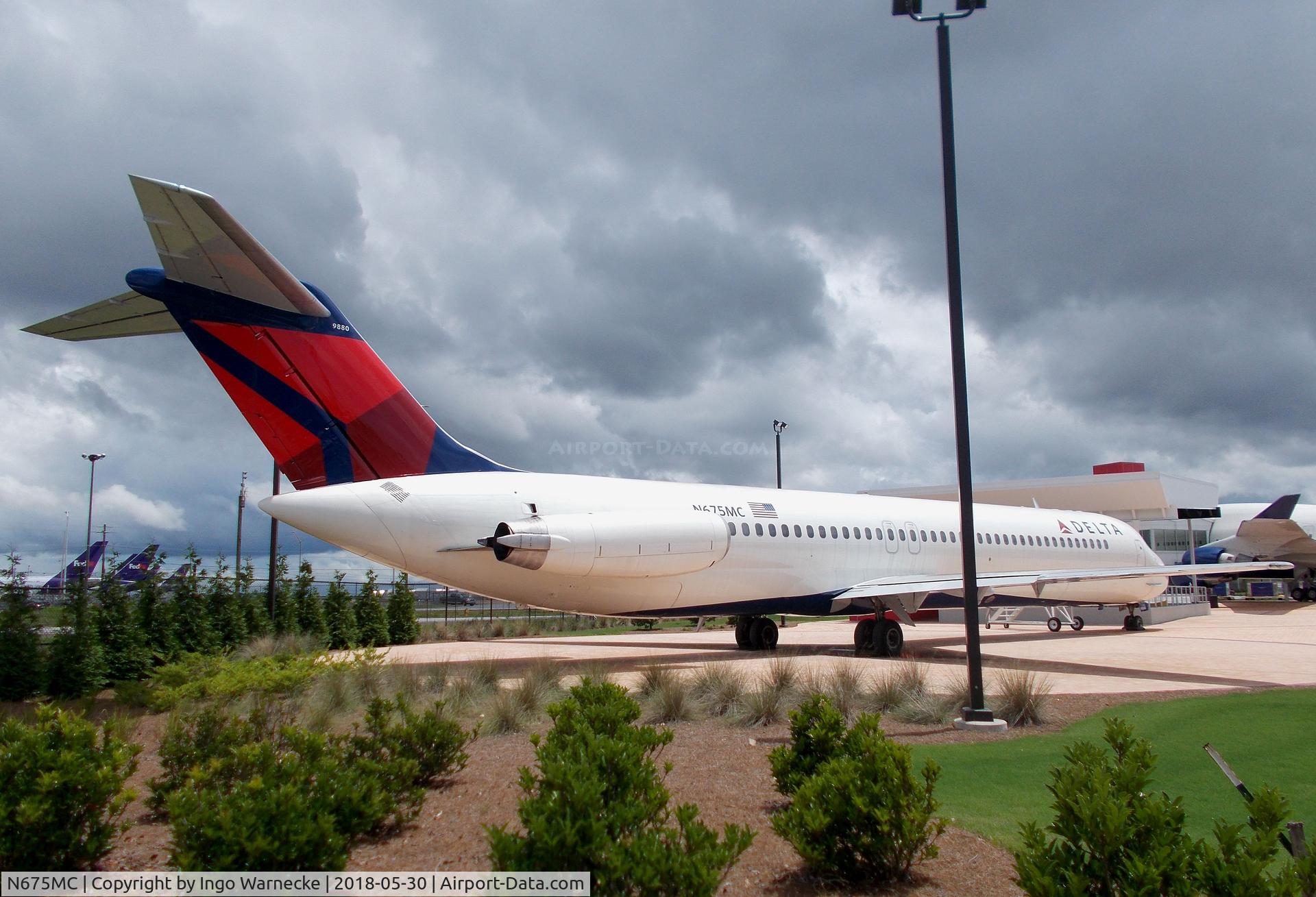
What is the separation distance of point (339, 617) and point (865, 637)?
14084 millimetres

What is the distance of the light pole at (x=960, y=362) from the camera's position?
9258 millimetres

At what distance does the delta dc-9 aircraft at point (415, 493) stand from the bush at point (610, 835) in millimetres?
8338

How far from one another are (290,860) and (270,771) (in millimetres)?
979

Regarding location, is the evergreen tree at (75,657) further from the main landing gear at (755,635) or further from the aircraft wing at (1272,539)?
the aircraft wing at (1272,539)

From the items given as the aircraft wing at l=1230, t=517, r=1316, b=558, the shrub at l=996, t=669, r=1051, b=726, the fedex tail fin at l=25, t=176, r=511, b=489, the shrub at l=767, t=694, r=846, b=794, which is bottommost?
the shrub at l=996, t=669, r=1051, b=726

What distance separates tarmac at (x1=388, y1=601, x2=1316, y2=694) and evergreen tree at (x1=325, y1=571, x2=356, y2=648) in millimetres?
1595

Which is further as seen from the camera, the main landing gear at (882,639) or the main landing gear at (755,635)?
the main landing gear at (755,635)

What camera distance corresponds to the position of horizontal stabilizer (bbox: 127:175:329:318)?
34.0 feet

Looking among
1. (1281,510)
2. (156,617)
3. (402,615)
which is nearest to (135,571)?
(156,617)

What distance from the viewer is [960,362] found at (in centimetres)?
998

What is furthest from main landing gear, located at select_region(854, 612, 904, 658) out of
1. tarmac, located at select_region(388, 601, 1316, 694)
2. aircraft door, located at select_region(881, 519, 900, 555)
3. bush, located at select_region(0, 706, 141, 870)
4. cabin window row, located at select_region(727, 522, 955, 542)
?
bush, located at select_region(0, 706, 141, 870)

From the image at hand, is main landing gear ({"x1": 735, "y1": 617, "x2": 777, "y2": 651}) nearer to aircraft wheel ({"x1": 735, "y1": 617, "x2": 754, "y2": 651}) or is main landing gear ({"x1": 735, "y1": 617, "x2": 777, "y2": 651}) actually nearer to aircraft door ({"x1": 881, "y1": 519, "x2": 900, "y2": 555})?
aircraft wheel ({"x1": 735, "y1": 617, "x2": 754, "y2": 651})

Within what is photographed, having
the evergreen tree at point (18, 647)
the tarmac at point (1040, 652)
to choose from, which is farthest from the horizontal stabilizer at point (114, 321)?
the tarmac at point (1040, 652)

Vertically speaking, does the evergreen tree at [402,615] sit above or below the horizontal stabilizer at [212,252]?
below
